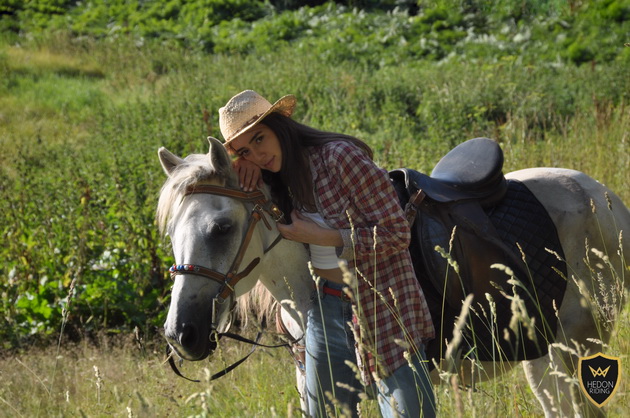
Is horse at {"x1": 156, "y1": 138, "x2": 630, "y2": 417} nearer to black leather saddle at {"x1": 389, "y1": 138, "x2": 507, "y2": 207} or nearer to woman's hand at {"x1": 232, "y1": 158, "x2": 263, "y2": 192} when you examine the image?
woman's hand at {"x1": 232, "y1": 158, "x2": 263, "y2": 192}

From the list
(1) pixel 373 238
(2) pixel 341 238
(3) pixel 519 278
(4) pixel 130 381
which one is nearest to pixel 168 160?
(2) pixel 341 238

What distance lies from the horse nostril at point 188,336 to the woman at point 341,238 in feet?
1.38

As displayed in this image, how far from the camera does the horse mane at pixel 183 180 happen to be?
2402 millimetres

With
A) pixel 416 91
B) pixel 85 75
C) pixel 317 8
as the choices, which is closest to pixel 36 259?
pixel 416 91

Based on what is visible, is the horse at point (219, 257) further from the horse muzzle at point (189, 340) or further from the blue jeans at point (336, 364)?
the blue jeans at point (336, 364)

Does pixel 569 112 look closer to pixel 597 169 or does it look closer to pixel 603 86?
pixel 603 86

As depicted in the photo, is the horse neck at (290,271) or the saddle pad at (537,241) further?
the saddle pad at (537,241)

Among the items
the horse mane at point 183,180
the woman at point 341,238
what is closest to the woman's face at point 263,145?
the woman at point 341,238

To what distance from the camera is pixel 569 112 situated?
372 inches

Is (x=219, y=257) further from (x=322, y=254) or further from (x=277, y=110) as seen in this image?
(x=277, y=110)

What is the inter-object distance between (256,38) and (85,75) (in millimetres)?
3870

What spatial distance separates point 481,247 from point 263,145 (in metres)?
1.01

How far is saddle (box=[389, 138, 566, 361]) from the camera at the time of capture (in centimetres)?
271

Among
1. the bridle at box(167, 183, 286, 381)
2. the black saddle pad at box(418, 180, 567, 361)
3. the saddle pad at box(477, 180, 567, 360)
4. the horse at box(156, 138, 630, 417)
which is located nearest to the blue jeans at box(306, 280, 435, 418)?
the horse at box(156, 138, 630, 417)
